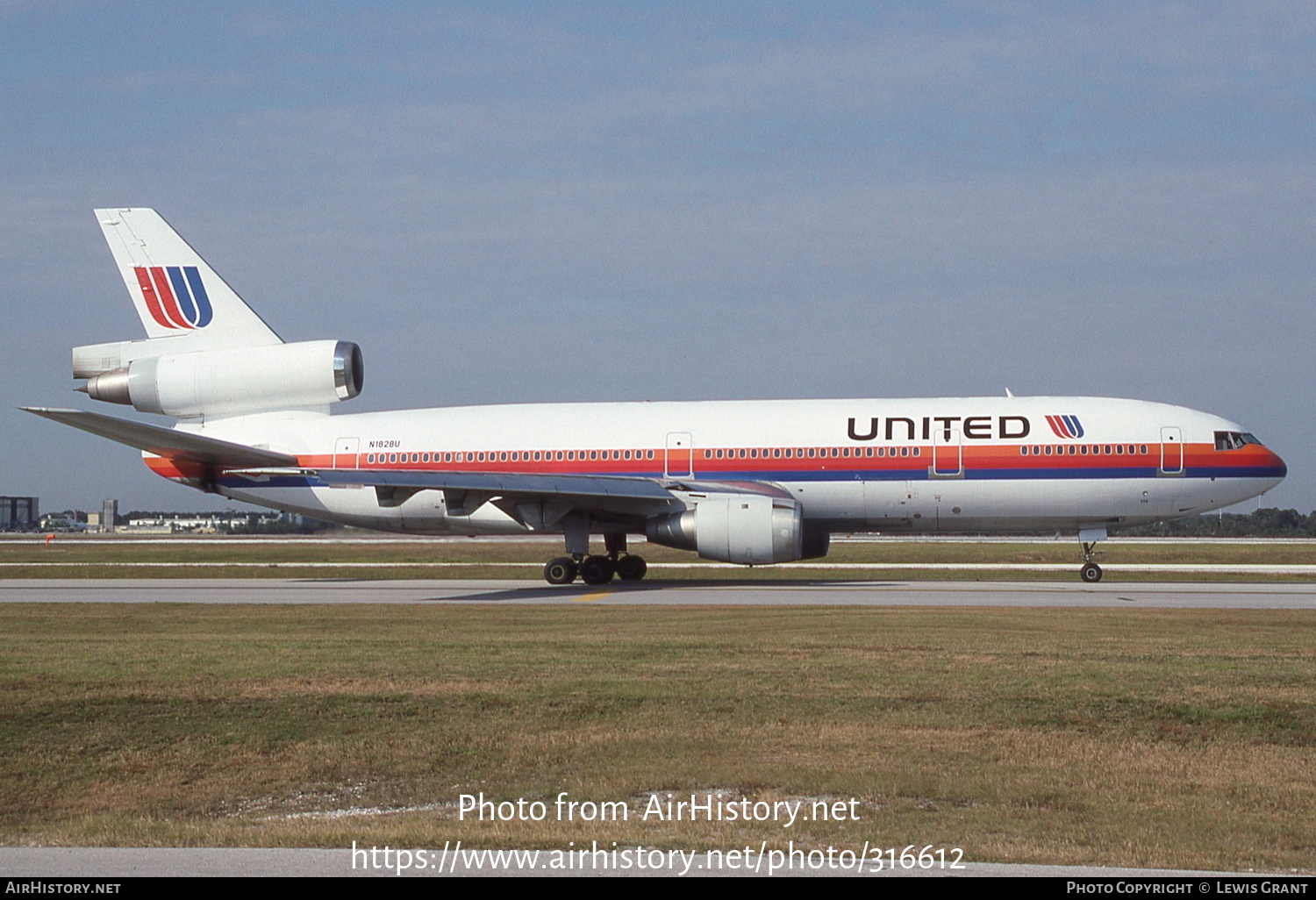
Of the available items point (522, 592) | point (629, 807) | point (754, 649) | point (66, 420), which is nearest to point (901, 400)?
point (522, 592)

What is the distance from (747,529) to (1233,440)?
11.8 m

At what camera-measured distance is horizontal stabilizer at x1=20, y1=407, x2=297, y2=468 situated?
81.5 ft

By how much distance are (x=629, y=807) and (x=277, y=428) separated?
86.0 ft

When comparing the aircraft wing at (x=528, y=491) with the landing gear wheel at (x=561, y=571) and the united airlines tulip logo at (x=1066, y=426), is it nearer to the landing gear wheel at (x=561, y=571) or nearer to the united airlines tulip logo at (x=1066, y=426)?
the landing gear wheel at (x=561, y=571)

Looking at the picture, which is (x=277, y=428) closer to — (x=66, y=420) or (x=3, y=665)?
(x=66, y=420)

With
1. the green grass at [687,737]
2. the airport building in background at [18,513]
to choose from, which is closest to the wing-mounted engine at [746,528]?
the green grass at [687,737]

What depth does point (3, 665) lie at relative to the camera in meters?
13.4

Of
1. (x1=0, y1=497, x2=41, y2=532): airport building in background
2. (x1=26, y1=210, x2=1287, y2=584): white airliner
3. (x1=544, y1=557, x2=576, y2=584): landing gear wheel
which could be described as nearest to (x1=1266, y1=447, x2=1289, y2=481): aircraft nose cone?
(x1=26, y1=210, x2=1287, y2=584): white airliner

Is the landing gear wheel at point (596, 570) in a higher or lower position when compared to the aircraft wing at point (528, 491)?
lower

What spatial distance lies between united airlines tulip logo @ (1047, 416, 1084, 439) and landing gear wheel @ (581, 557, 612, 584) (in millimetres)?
11083

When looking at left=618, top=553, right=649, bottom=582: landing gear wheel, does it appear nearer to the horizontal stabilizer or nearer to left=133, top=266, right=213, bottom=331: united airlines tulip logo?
the horizontal stabilizer

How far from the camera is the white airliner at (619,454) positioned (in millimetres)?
27562

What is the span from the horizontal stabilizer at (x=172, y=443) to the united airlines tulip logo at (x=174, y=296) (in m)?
3.07

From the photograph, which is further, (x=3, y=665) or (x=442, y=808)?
(x=3, y=665)
